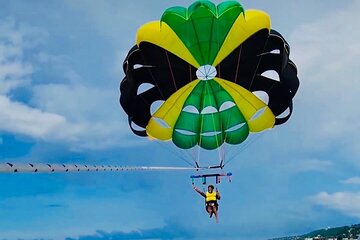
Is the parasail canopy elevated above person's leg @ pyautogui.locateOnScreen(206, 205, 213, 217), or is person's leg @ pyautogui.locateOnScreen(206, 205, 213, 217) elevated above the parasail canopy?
the parasail canopy

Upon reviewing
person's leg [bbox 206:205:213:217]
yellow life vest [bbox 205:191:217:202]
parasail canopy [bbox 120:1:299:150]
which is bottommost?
person's leg [bbox 206:205:213:217]

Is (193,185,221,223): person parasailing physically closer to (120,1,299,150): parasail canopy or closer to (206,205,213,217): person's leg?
(206,205,213,217): person's leg

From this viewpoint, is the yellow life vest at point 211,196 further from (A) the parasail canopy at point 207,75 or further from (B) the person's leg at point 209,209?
(A) the parasail canopy at point 207,75

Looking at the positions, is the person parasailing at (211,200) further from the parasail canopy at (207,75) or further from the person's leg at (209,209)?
the parasail canopy at (207,75)

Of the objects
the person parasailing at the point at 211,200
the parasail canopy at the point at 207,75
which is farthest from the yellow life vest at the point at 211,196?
the parasail canopy at the point at 207,75

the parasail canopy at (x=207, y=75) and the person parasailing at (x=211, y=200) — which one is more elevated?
the parasail canopy at (x=207, y=75)

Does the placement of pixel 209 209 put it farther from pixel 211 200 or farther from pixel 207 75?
pixel 207 75

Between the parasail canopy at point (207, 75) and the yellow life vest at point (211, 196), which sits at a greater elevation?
the parasail canopy at point (207, 75)

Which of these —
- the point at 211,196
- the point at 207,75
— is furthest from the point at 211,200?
the point at 207,75

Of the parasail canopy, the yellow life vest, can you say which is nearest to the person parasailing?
the yellow life vest

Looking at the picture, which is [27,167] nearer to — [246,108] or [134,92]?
[134,92]

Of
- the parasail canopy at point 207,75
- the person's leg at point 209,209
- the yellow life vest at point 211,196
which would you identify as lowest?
the person's leg at point 209,209

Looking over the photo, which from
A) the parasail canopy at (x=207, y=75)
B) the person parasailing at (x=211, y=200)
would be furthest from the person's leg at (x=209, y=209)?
the parasail canopy at (x=207, y=75)

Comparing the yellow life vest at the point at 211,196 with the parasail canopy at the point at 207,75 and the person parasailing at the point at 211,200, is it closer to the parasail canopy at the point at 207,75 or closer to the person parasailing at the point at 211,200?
the person parasailing at the point at 211,200
